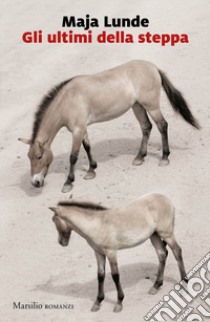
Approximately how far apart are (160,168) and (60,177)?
83.1 inches

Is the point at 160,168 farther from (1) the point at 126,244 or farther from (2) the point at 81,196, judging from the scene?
(1) the point at 126,244

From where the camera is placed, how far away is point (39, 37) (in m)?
24.1

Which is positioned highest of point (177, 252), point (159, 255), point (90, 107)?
point (90, 107)

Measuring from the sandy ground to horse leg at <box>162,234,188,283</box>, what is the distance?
0.35m

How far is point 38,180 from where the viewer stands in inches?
579

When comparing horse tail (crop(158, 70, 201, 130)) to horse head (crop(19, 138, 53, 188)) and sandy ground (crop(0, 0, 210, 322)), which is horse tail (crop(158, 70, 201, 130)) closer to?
sandy ground (crop(0, 0, 210, 322))

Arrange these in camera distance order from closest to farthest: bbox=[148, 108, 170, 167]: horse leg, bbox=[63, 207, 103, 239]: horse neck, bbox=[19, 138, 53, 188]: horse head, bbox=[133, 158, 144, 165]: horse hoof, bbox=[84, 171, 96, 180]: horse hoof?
bbox=[63, 207, 103, 239]: horse neck → bbox=[19, 138, 53, 188]: horse head → bbox=[84, 171, 96, 180]: horse hoof → bbox=[148, 108, 170, 167]: horse leg → bbox=[133, 158, 144, 165]: horse hoof

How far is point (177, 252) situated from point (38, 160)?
4344 mm

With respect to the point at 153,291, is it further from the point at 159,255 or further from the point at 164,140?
the point at 164,140

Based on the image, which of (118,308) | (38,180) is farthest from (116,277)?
(38,180)

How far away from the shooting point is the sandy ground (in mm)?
11938

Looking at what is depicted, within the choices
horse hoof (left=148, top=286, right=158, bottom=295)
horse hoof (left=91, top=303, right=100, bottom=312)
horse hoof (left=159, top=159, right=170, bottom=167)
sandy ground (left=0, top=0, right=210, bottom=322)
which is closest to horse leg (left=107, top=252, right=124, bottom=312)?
sandy ground (left=0, top=0, right=210, bottom=322)

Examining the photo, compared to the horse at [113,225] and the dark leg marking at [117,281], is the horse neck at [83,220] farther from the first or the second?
the dark leg marking at [117,281]

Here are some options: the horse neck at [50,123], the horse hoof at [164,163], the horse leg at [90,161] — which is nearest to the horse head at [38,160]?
the horse neck at [50,123]
